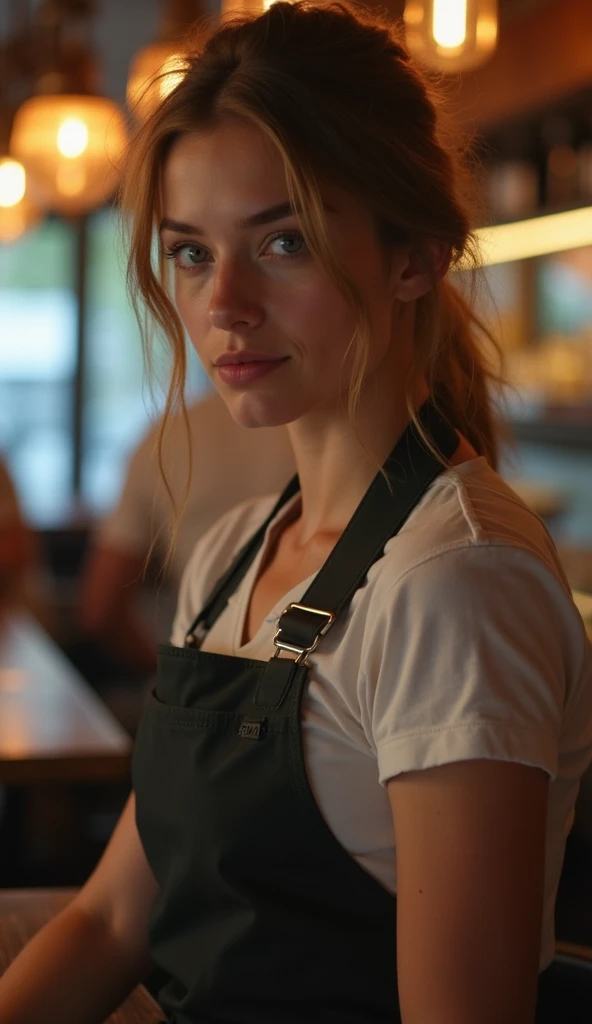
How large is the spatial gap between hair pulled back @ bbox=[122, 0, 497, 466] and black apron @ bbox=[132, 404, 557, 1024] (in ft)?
0.55

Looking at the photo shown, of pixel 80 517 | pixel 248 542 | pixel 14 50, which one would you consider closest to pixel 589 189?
pixel 14 50

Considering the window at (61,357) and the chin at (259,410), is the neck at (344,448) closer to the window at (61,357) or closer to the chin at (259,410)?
the chin at (259,410)

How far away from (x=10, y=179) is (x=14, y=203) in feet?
0.43

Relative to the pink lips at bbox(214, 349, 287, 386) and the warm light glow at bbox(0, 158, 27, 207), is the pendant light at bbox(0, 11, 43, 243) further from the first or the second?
the pink lips at bbox(214, 349, 287, 386)

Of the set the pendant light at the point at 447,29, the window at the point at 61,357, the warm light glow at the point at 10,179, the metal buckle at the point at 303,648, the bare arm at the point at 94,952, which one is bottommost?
the window at the point at 61,357

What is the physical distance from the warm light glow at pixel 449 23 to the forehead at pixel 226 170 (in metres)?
0.80

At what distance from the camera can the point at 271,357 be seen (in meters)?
1.10

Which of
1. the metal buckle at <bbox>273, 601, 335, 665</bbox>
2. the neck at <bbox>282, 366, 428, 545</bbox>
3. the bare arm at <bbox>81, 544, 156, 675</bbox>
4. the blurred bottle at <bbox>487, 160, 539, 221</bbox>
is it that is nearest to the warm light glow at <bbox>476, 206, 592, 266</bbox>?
the blurred bottle at <bbox>487, 160, 539, 221</bbox>

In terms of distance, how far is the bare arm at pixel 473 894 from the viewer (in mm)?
895

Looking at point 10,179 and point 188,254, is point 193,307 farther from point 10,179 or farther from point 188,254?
point 10,179

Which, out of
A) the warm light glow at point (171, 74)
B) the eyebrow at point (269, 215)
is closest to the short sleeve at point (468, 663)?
the eyebrow at point (269, 215)

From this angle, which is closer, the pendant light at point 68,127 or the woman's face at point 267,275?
the woman's face at point 267,275

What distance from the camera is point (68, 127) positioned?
266cm

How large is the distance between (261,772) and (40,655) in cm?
188
